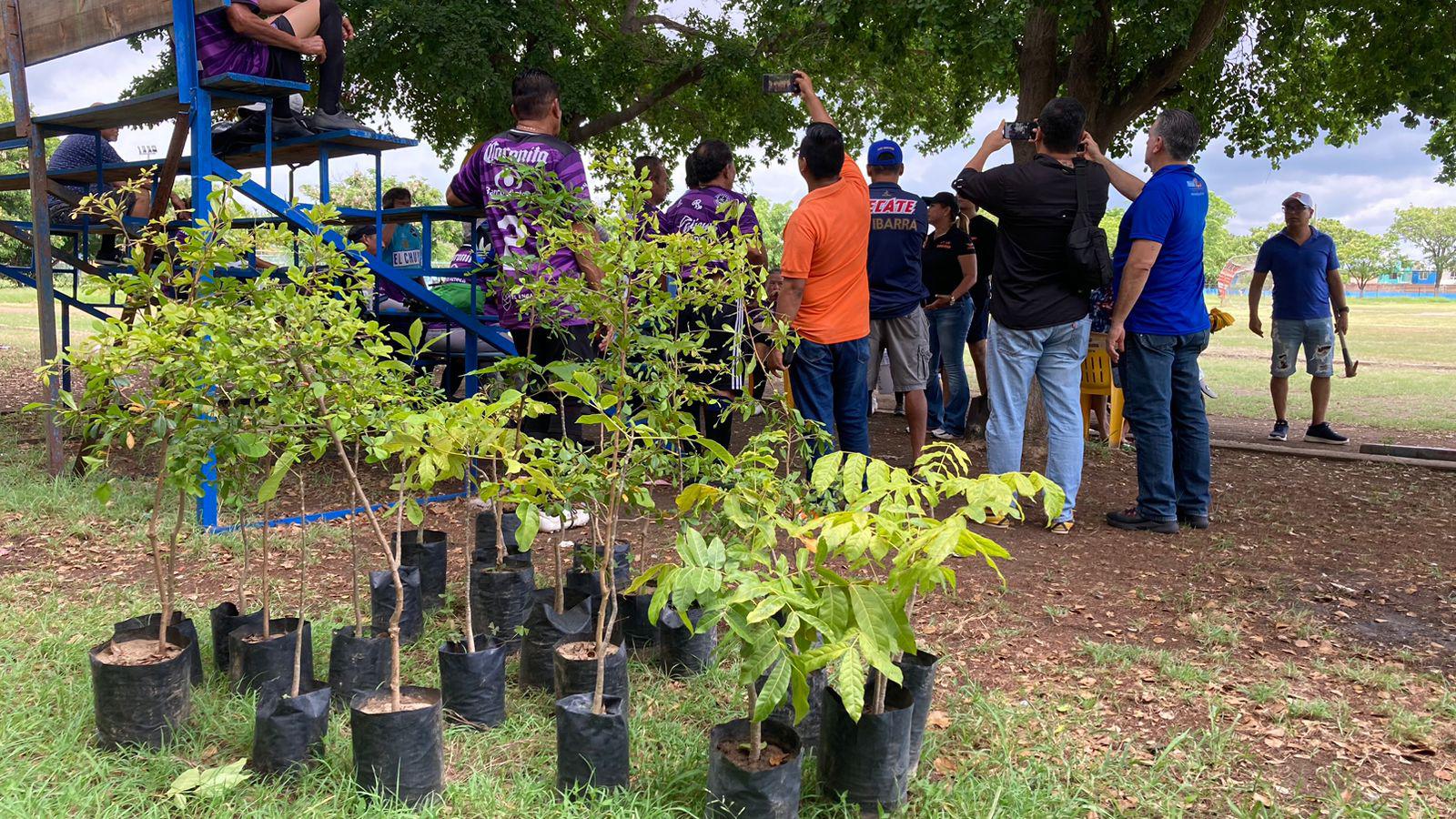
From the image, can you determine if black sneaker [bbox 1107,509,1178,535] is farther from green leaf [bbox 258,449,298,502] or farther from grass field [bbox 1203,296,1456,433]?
grass field [bbox 1203,296,1456,433]

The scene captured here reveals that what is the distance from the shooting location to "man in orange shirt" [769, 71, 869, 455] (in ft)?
14.1

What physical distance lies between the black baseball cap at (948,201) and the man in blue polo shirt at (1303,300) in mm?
2589

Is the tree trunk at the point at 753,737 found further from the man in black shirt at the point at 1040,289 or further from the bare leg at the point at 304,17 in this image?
the bare leg at the point at 304,17

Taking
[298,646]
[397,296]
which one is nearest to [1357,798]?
[298,646]

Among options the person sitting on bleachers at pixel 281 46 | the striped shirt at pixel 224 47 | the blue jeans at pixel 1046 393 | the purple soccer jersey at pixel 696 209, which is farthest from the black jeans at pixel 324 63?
the blue jeans at pixel 1046 393

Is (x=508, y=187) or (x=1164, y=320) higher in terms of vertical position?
(x=508, y=187)

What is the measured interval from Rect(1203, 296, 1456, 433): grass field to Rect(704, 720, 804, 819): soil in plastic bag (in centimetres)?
874

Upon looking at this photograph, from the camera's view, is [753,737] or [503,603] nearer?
[753,737]

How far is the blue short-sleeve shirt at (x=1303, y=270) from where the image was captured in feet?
24.7

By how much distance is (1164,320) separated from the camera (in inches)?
180

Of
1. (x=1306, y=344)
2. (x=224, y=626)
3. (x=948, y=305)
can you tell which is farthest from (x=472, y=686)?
(x=1306, y=344)

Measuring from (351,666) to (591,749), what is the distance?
2.91 feet

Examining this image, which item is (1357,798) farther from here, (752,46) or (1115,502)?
(752,46)

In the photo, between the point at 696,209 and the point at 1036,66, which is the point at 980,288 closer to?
the point at 1036,66
